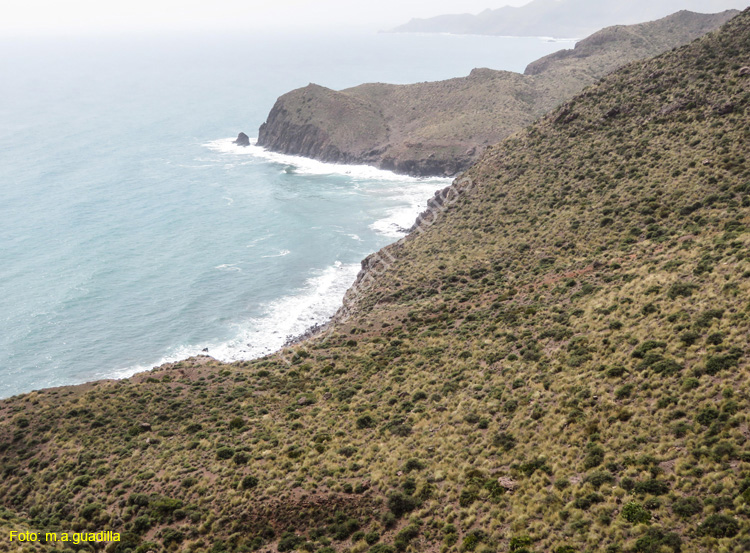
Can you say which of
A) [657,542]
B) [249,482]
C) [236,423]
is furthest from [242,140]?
[657,542]

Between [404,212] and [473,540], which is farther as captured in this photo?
[404,212]

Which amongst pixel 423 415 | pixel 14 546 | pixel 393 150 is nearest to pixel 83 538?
pixel 14 546

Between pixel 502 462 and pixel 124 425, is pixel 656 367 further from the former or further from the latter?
pixel 124 425

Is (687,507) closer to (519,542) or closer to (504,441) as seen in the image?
(519,542)

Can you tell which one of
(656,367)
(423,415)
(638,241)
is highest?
(638,241)

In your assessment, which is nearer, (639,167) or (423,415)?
(423,415)

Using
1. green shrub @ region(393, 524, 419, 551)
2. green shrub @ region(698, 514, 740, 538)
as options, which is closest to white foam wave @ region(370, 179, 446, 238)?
green shrub @ region(393, 524, 419, 551)
